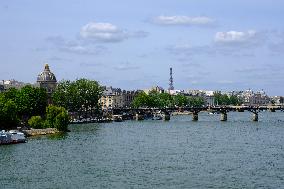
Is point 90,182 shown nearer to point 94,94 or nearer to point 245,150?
point 245,150

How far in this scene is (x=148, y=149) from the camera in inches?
2181

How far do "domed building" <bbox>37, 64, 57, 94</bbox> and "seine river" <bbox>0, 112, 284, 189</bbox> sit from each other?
271 feet

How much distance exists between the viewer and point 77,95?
126 metres

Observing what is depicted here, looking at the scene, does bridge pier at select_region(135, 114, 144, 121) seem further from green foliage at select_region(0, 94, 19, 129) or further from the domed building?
green foliage at select_region(0, 94, 19, 129)

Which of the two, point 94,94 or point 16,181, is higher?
point 94,94

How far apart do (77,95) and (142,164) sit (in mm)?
82958

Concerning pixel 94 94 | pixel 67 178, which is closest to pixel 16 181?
pixel 67 178

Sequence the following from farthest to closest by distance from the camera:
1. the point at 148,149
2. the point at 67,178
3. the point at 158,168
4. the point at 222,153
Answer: the point at 148,149
the point at 222,153
the point at 158,168
the point at 67,178

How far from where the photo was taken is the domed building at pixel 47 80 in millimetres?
146125

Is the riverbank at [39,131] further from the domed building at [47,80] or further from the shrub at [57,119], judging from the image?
the domed building at [47,80]

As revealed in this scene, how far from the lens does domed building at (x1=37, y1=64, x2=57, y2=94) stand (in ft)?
479

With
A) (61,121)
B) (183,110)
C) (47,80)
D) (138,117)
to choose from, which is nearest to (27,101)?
(61,121)

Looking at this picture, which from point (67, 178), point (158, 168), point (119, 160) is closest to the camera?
point (67, 178)

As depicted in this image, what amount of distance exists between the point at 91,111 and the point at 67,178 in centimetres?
9529
